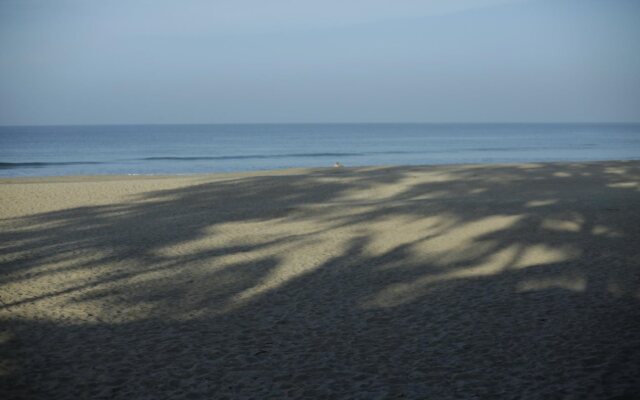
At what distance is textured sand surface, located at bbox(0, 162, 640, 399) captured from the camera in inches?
156

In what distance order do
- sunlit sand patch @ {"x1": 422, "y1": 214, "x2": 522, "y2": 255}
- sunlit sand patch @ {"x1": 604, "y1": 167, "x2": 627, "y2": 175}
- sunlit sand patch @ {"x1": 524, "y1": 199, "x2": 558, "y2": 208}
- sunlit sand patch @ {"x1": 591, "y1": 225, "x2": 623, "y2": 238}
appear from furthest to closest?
sunlit sand patch @ {"x1": 604, "y1": 167, "x2": 627, "y2": 175} < sunlit sand patch @ {"x1": 524, "y1": 199, "x2": 558, "y2": 208} < sunlit sand patch @ {"x1": 591, "y1": 225, "x2": 623, "y2": 238} < sunlit sand patch @ {"x1": 422, "y1": 214, "x2": 522, "y2": 255}

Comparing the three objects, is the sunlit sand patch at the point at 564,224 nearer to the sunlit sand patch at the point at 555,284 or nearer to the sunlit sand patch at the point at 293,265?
the sunlit sand patch at the point at 555,284

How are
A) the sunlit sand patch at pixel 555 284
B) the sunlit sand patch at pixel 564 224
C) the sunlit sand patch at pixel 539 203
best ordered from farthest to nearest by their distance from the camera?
the sunlit sand patch at pixel 539 203 < the sunlit sand patch at pixel 564 224 < the sunlit sand patch at pixel 555 284

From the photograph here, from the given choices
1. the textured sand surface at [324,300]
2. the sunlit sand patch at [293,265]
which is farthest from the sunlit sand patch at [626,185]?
the sunlit sand patch at [293,265]

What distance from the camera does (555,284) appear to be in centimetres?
630

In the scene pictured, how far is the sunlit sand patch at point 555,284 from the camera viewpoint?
20.1 feet

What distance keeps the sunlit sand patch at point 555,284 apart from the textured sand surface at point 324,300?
45mm

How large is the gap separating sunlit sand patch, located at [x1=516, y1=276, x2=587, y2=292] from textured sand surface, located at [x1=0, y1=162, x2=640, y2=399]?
5 centimetres

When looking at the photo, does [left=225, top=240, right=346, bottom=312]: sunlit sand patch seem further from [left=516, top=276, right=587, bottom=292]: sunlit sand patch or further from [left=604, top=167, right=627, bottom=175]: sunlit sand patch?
[left=604, top=167, right=627, bottom=175]: sunlit sand patch

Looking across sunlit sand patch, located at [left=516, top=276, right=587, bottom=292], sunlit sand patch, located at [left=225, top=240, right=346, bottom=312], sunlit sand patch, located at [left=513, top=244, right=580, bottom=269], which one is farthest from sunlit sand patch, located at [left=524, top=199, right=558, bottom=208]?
sunlit sand patch, located at [left=516, top=276, right=587, bottom=292]

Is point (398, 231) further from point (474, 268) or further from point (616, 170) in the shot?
point (616, 170)

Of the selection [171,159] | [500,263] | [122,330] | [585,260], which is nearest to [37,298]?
[122,330]

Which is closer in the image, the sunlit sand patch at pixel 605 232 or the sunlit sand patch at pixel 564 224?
the sunlit sand patch at pixel 605 232

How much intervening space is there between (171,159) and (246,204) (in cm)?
2822
